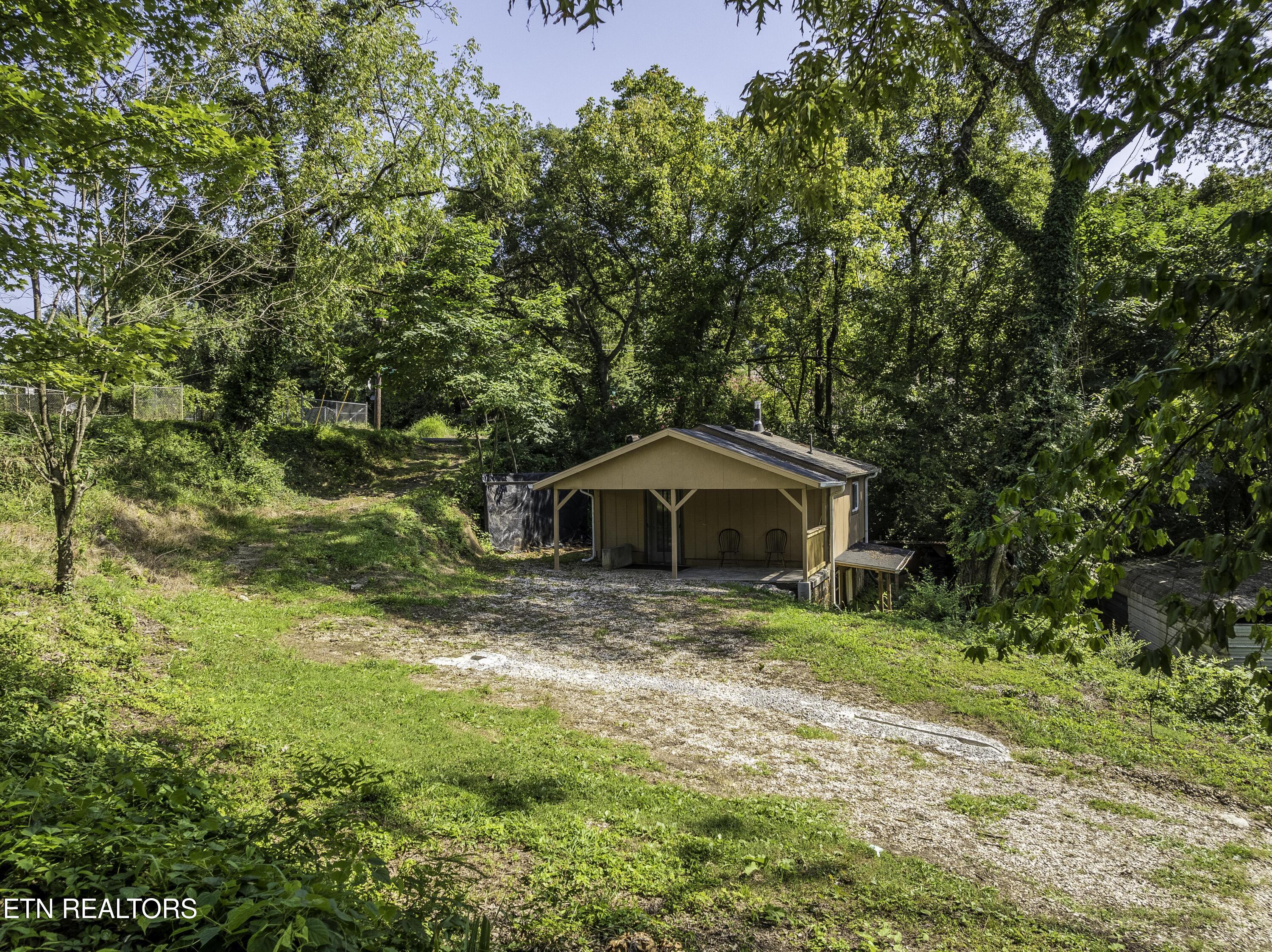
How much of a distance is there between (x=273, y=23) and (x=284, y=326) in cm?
611

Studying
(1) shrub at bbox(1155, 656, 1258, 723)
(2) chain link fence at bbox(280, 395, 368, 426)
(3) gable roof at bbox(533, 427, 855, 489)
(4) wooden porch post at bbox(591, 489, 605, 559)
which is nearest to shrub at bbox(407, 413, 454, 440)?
(2) chain link fence at bbox(280, 395, 368, 426)

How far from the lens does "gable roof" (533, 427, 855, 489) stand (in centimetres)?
1490

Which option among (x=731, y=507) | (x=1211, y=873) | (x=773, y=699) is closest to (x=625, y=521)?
(x=731, y=507)

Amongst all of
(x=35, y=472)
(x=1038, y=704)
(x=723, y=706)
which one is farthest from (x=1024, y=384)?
(x=35, y=472)

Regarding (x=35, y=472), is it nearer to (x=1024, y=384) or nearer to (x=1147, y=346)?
(x=1024, y=384)

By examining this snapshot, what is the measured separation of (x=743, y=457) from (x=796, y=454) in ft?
11.9

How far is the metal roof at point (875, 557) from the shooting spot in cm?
1711

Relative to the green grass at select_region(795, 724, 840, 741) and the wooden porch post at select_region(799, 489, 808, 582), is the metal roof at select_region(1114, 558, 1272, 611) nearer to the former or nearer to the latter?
the wooden porch post at select_region(799, 489, 808, 582)

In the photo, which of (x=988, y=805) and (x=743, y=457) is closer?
(x=988, y=805)

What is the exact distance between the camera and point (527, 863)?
4.41m

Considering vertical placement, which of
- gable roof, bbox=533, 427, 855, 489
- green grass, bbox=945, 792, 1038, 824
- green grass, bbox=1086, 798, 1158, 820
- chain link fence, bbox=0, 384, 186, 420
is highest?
chain link fence, bbox=0, 384, 186, 420

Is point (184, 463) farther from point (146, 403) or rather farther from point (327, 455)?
point (327, 455)

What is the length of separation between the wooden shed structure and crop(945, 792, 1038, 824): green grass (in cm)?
890

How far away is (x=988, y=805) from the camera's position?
5652mm
